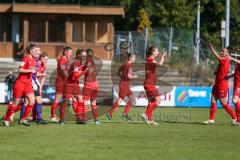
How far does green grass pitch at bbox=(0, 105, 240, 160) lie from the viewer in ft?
43.8

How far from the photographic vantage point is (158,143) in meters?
15.3

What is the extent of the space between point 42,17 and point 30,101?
3108 cm

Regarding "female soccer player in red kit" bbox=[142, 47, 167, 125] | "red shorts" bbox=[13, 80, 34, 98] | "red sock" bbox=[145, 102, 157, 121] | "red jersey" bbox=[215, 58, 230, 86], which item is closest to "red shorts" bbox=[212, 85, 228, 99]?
"red jersey" bbox=[215, 58, 230, 86]

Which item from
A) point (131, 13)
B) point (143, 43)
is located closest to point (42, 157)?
point (143, 43)

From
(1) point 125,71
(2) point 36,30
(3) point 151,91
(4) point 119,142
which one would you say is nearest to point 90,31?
(2) point 36,30

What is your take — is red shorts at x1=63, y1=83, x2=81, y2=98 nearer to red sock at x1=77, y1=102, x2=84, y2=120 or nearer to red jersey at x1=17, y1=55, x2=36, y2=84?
red sock at x1=77, y1=102, x2=84, y2=120

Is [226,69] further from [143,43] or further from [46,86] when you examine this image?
[143,43]

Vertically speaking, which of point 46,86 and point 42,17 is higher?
point 42,17

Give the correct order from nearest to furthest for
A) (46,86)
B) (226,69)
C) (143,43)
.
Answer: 1. (226,69)
2. (46,86)
3. (143,43)

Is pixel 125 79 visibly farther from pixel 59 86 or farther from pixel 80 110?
pixel 80 110

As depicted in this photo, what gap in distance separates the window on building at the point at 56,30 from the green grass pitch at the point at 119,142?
30039 millimetres

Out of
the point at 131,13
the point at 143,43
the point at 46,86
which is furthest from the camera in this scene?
the point at 131,13

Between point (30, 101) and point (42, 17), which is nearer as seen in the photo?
point (30, 101)

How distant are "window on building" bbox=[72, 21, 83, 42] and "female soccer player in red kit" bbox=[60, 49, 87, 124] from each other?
97.0 feet
